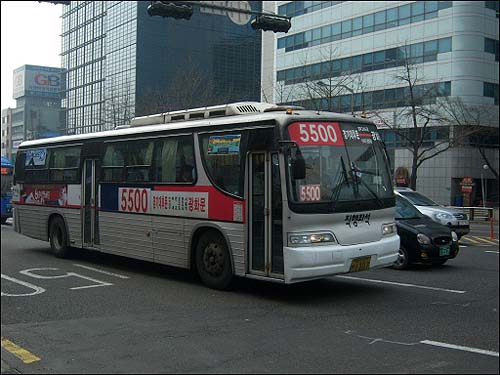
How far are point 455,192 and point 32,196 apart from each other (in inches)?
1580

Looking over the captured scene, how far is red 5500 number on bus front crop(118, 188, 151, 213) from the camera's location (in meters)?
10.3

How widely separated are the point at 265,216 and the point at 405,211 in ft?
15.5

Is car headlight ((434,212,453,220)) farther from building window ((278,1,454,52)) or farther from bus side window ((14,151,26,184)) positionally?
building window ((278,1,454,52))

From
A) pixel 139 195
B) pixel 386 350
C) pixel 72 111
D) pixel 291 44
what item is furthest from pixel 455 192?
pixel 386 350

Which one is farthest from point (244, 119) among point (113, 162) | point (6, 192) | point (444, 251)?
point (6, 192)

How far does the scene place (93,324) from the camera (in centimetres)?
673

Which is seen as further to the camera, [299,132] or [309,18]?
[309,18]

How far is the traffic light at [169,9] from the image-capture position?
1030 centimetres

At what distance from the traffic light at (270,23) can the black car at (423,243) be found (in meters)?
4.56

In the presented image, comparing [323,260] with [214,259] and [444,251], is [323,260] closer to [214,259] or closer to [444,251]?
[214,259]

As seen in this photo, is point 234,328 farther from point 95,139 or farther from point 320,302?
point 95,139

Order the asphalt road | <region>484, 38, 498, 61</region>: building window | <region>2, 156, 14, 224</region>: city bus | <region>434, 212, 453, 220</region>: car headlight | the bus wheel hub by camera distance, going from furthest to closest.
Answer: <region>484, 38, 498, 61</region>: building window → <region>2, 156, 14, 224</region>: city bus → <region>434, 212, 453, 220</region>: car headlight → the bus wheel hub → the asphalt road

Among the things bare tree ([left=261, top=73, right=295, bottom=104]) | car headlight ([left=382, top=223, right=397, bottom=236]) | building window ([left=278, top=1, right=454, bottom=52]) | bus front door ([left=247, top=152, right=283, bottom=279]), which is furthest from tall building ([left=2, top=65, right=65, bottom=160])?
building window ([left=278, top=1, right=454, bottom=52])

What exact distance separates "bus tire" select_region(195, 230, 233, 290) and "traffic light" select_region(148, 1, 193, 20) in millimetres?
4181
